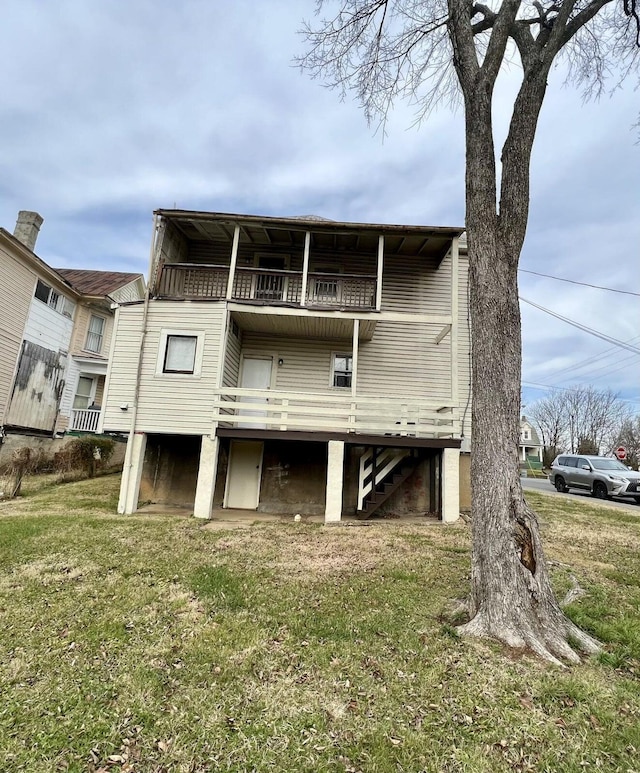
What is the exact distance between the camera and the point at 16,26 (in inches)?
390

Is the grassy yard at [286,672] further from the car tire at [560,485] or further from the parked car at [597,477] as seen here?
the car tire at [560,485]

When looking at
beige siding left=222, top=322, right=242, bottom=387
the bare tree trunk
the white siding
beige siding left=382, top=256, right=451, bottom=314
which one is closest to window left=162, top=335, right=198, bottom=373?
beige siding left=222, top=322, right=242, bottom=387

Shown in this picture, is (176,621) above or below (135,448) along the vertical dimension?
below

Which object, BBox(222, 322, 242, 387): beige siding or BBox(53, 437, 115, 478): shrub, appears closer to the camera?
BBox(222, 322, 242, 387): beige siding

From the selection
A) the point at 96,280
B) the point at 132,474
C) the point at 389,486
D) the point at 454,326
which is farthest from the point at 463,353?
the point at 96,280

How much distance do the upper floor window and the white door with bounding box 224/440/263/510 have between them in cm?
1180

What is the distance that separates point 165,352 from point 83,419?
Result: 1060cm

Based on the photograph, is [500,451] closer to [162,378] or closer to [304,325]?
[304,325]

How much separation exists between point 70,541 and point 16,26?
12.6 meters

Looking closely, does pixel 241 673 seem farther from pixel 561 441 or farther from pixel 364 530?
pixel 561 441

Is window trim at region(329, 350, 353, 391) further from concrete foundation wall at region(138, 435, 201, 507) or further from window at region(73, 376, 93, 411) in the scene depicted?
window at region(73, 376, 93, 411)

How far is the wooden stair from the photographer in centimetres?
1005

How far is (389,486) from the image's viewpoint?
10.1m

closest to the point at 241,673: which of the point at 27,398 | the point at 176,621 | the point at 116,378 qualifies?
the point at 176,621
